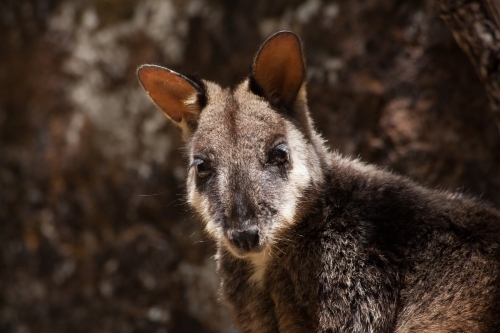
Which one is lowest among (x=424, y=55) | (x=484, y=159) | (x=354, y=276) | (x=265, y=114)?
(x=484, y=159)

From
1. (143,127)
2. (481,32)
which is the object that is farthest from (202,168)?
(143,127)

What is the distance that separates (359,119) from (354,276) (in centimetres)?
316

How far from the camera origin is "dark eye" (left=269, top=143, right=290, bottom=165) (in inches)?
200

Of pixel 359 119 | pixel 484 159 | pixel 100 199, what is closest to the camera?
pixel 484 159

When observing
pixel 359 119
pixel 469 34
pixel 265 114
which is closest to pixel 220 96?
pixel 265 114

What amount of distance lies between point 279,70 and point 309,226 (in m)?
1.25

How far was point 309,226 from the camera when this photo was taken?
5227 mm

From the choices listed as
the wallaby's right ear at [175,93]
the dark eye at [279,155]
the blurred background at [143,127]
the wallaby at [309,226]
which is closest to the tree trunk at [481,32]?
the wallaby at [309,226]

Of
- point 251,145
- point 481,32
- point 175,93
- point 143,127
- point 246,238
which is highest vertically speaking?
point 175,93

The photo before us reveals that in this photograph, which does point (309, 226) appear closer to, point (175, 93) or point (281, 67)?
point (281, 67)

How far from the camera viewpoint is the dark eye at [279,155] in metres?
5.08

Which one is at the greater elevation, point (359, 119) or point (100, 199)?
Result: point (100, 199)

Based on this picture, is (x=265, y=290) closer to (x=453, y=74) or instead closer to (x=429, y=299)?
(x=429, y=299)

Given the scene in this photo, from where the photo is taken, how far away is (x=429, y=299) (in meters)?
4.83
